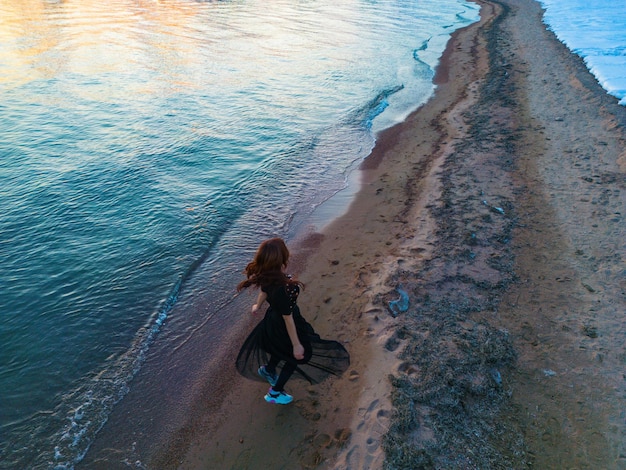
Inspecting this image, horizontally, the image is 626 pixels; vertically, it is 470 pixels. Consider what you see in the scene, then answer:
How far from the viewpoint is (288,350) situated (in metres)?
5.54

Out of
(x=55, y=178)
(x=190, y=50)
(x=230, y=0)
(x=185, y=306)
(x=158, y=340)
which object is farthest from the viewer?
(x=230, y=0)

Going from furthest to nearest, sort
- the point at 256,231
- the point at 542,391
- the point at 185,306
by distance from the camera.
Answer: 1. the point at 256,231
2. the point at 185,306
3. the point at 542,391

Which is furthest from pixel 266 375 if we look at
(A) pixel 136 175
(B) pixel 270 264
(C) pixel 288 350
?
(A) pixel 136 175

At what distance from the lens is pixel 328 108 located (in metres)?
20.3

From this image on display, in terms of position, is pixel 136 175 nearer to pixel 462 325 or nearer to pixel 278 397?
pixel 278 397

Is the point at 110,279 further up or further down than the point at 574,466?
further down

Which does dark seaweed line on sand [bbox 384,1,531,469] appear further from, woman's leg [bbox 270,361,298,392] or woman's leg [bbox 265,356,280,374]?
woman's leg [bbox 265,356,280,374]

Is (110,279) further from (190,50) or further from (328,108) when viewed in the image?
(190,50)

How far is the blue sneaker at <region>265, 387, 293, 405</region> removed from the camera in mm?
6000

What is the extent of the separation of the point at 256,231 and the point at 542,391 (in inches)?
284

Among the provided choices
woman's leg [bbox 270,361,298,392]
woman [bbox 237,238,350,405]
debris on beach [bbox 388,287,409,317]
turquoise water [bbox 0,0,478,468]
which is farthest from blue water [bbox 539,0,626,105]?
woman's leg [bbox 270,361,298,392]

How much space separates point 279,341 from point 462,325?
3145 millimetres

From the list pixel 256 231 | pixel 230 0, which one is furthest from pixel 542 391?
pixel 230 0

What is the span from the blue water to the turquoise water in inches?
331
